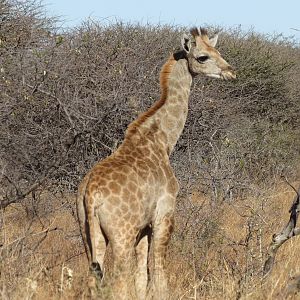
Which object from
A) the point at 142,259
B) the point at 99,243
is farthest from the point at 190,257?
the point at 99,243

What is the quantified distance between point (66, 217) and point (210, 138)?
2.46m

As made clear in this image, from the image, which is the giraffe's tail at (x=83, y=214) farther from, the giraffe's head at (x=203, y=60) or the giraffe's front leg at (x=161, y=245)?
the giraffe's head at (x=203, y=60)

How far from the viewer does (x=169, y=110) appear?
23.2 ft

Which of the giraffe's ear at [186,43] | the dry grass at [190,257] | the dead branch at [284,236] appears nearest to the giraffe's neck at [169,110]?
the giraffe's ear at [186,43]

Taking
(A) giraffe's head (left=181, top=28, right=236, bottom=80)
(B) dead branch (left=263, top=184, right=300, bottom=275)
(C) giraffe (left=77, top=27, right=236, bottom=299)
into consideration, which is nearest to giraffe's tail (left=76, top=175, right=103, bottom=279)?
(C) giraffe (left=77, top=27, right=236, bottom=299)

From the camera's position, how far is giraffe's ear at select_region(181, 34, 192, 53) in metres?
7.46

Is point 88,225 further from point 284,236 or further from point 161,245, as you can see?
point 284,236

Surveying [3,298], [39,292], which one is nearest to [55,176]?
[39,292]

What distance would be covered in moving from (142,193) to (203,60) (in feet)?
6.51

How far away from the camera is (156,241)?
20.6 ft

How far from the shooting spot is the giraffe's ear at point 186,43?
746 centimetres

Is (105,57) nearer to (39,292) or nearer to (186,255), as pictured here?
(186,255)

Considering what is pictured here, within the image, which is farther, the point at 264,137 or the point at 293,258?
the point at 264,137

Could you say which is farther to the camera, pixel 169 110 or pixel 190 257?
pixel 190 257
